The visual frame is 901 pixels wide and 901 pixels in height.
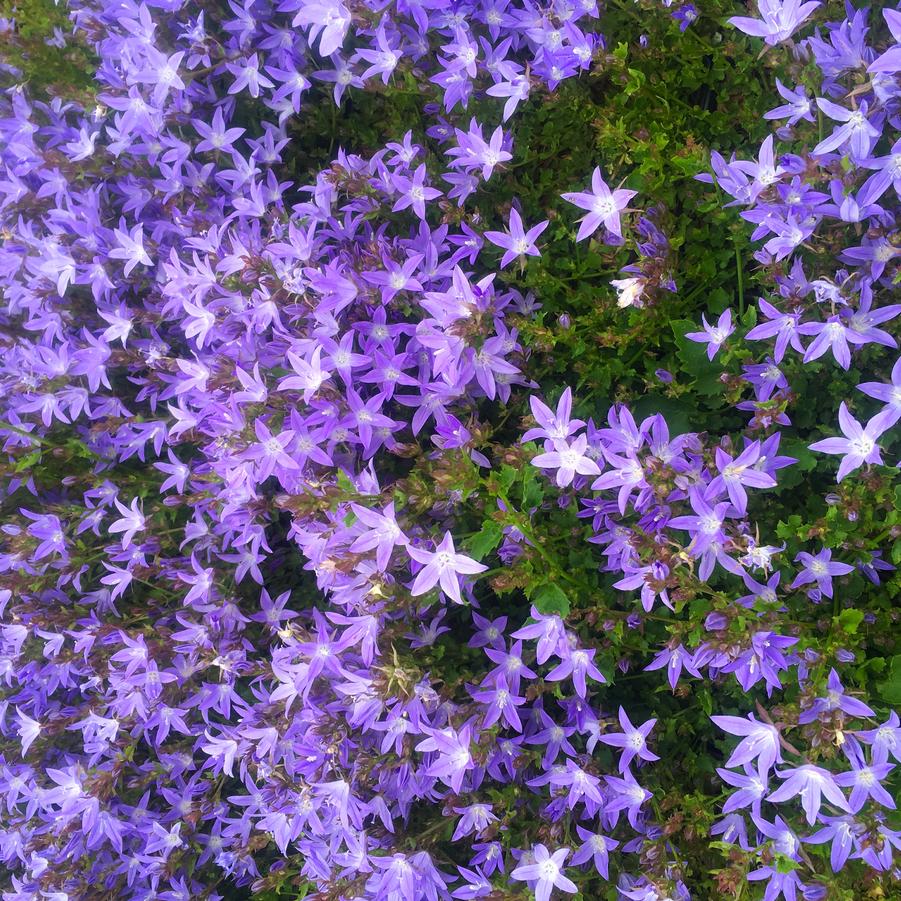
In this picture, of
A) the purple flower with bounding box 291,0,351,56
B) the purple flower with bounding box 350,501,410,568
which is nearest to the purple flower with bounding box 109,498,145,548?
the purple flower with bounding box 350,501,410,568

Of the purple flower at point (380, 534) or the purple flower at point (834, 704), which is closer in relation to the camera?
the purple flower at point (834, 704)

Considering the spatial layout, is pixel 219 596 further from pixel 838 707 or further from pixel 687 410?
pixel 838 707

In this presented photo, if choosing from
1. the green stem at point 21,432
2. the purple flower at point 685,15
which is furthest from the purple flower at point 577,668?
the green stem at point 21,432

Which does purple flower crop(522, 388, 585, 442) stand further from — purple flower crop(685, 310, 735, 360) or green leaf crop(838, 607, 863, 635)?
green leaf crop(838, 607, 863, 635)

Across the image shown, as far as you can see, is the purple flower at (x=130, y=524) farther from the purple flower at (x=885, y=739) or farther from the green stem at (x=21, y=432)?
the purple flower at (x=885, y=739)

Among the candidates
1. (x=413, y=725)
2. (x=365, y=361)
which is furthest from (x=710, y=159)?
(x=413, y=725)

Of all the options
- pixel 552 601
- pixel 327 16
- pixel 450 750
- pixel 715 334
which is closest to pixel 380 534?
pixel 552 601
